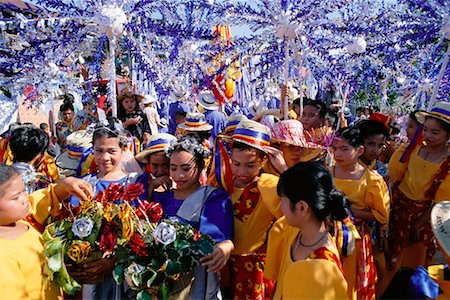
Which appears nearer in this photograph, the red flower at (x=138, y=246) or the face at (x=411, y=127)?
the red flower at (x=138, y=246)

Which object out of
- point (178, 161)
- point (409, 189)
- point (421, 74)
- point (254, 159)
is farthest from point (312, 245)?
→ point (421, 74)

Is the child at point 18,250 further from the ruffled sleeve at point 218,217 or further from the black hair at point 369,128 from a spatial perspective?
the black hair at point 369,128

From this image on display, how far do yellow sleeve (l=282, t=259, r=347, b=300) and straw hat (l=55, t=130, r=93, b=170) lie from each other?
2713 millimetres

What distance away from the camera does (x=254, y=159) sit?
2.58 meters

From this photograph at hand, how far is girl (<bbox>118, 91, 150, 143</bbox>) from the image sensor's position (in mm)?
4949

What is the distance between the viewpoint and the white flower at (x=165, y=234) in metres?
1.86

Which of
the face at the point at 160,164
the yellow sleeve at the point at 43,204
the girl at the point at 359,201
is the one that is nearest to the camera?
the yellow sleeve at the point at 43,204

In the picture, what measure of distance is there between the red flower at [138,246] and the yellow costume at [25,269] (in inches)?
16.9

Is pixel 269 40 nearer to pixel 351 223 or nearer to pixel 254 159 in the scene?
pixel 254 159

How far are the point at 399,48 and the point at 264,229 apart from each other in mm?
2592

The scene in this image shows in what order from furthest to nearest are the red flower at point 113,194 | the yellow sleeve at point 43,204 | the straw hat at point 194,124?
the straw hat at point 194,124, the yellow sleeve at point 43,204, the red flower at point 113,194

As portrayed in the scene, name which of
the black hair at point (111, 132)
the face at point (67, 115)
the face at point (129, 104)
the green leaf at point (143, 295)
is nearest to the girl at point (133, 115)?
the face at point (129, 104)

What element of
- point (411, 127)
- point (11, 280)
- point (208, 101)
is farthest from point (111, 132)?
point (208, 101)

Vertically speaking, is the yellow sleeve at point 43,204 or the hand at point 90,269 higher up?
the yellow sleeve at point 43,204
